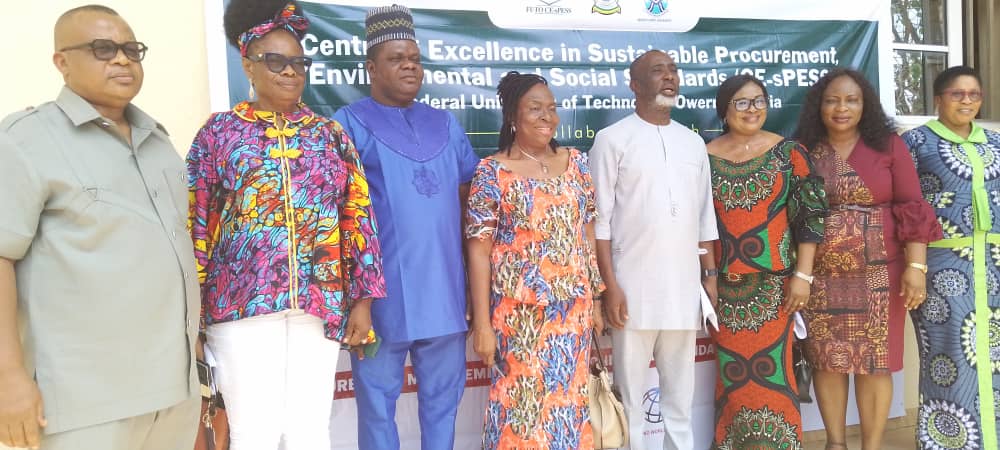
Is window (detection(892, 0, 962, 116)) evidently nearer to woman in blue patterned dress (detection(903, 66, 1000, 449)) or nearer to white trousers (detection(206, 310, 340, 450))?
woman in blue patterned dress (detection(903, 66, 1000, 449))

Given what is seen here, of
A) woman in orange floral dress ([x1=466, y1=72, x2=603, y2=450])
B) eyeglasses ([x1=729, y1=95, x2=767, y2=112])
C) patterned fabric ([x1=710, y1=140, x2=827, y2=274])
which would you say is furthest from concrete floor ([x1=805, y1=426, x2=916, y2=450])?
eyeglasses ([x1=729, y1=95, x2=767, y2=112])

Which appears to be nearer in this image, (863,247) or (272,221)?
(272,221)

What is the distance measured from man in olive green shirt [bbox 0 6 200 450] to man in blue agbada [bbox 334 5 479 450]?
841 millimetres

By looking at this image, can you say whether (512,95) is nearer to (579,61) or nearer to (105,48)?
(579,61)

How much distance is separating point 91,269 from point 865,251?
315cm

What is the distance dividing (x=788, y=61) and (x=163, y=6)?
3294 millimetres

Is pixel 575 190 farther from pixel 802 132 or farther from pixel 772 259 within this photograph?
pixel 802 132

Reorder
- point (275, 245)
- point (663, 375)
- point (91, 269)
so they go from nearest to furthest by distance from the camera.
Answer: point (91, 269) → point (275, 245) → point (663, 375)

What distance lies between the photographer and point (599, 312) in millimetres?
3236

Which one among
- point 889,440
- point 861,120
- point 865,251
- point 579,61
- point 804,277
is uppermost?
point 579,61

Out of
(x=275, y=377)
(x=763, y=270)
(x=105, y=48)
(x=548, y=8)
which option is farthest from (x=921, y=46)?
(x=105, y=48)

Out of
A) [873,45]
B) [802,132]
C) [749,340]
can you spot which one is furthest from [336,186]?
[873,45]

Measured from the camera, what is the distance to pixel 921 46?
4.69 meters

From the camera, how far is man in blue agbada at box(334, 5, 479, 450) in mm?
2773
